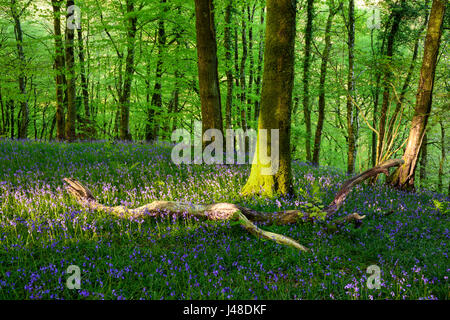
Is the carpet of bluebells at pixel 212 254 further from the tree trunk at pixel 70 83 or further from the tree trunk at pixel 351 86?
the tree trunk at pixel 351 86

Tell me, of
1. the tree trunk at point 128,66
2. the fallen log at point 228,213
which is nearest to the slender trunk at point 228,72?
the tree trunk at point 128,66

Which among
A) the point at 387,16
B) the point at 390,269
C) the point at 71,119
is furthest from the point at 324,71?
the point at 390,269

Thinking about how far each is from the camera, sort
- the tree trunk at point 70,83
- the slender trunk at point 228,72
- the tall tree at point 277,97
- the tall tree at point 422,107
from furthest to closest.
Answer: the slender trunk at point 228,72
the tree trunk at point 70,83
the tall tree at point 422,107
the tall tree at point 277,97

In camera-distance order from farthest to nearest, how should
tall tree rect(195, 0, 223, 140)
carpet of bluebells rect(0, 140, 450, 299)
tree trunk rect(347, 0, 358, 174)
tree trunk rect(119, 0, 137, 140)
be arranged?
tree trunk rect(119, 0, 137, 140) < tree trunk rect(347, 0, 358, 174) < tall tree rect(195, 0, 223, 140) < carpet of bluebells rect(0, 140, 450, 299)

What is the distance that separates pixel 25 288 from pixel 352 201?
19.1 feet

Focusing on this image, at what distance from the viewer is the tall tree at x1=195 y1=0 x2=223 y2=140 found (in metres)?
8.81

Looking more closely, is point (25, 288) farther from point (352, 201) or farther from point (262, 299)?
point (352, 201)

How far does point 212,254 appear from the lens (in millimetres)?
3885

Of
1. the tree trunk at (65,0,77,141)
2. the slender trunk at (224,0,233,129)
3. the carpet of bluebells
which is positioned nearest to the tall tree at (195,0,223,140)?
the carpet of bluebells

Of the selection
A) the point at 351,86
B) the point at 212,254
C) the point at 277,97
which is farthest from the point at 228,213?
the point at 351,86

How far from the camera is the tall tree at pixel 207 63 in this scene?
881 centimetres

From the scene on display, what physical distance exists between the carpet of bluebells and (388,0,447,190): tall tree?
6.82ft

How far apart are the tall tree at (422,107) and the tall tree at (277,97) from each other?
4182 millimetres

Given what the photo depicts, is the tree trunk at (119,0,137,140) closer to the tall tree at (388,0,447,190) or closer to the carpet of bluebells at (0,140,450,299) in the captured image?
the carpet of bluebells at (0,140,450,299)
